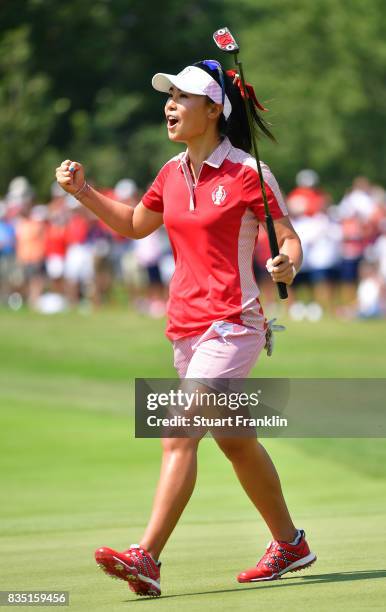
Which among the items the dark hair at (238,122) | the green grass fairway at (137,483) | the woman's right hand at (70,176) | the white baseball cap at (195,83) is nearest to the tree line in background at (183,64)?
the green grass fairway at (137,483)

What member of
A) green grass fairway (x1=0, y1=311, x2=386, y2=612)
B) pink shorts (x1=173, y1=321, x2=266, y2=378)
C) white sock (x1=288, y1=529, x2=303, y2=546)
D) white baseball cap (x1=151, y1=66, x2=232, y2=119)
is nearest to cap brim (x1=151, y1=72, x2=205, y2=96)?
white baseball cap (x1=151, y1=66, x2=232, y2=119)

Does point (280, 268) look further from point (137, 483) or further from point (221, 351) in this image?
point (137, 483)

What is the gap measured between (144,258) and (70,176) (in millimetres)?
17932

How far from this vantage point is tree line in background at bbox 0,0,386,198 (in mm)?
47156

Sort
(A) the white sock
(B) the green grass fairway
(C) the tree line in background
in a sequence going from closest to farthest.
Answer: (B) the green grass fairway → (A) the white sock → (C) the tree line in background

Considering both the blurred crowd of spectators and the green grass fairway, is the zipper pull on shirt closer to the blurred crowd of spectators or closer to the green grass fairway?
the green grass fairway

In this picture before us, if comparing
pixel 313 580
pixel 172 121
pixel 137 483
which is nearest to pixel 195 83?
pixel 172 121

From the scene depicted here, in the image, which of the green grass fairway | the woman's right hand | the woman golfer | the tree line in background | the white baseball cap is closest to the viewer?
Answer: the green grass fairway

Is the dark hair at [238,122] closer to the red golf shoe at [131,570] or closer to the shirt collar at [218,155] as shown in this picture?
the shirt collar at [218,155]

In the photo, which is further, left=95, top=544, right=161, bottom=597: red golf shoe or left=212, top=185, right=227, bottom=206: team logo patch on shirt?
left=212, top=185, right=227, bottom=206: team logo patch on shirt

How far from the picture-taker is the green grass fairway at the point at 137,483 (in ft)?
21.1

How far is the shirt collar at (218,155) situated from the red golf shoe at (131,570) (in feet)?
5.64

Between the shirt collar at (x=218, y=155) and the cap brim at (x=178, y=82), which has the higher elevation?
the cap brim at (x=178, y=82)

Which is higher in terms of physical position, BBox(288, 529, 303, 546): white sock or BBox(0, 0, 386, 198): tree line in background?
BBox(0, 0, 386, 198): tree line in background
